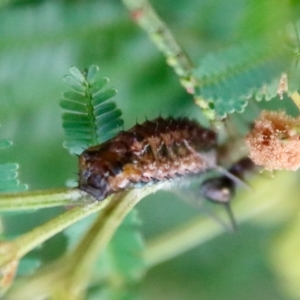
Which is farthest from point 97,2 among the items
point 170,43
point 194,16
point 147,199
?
point 147,199

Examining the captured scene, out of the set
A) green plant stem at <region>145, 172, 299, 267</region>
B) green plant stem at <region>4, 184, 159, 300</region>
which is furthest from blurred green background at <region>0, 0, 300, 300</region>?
green plant stem at <region>4, 184, 159, 300</region>

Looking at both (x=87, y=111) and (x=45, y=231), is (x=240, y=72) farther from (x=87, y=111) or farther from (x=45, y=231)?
(x=45, y=231)

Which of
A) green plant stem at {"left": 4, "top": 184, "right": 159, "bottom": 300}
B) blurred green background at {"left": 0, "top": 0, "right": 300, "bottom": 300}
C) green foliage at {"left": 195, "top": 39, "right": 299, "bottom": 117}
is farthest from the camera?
blurred green background at {"left": 0, "top": 0, "right": 300, "bottom": 300}

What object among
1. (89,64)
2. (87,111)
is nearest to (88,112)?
(87,111)

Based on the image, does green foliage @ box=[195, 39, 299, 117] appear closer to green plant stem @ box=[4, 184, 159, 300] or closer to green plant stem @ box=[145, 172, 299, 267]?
green plant stem @ box=[4, 184, 159, 300]

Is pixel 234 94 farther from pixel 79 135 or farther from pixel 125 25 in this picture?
pixel 125 25

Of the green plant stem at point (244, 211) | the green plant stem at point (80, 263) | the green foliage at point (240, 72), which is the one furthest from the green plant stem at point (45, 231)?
the green plant stem at point (244, 211)

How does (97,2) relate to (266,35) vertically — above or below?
above
